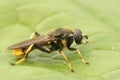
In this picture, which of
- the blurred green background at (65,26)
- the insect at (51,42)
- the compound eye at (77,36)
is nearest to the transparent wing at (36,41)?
the insect at (51,42)

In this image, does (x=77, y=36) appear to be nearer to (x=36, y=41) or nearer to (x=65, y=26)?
(x=65, y=26)

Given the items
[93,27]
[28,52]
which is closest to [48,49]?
[28,52]

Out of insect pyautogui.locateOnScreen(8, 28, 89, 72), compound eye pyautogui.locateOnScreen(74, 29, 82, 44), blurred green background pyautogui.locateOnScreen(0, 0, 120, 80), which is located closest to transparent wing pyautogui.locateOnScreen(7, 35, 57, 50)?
insect pyautogui.locateOnScreen(8, 28, 89, 72)

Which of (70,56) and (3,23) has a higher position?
(3,23)

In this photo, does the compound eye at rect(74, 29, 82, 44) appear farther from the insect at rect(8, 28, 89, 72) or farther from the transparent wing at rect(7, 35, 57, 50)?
the transparent wing at rect(7, 35, 57, 50)

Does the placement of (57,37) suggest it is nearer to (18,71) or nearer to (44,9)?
(44,9)

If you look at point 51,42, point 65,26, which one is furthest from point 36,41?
point 65,26

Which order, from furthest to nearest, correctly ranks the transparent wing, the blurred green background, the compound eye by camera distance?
the compound eye
the transparent wing
the blurred green background
